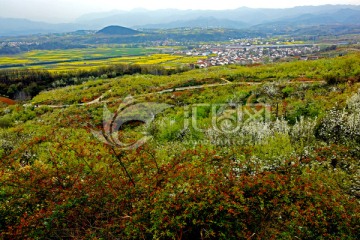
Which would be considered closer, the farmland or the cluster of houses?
the cluster of houses

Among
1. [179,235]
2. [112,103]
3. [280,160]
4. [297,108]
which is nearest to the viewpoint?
[179,235]

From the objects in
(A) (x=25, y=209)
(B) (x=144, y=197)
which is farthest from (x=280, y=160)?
(A) (x=25, y=209)

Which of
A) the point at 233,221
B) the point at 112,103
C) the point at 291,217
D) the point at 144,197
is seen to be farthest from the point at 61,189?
the point at 112,103

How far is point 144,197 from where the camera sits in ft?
16.5

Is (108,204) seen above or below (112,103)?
above

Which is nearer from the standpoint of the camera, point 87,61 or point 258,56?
point 258,56

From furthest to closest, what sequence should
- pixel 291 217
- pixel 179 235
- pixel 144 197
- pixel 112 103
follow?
pixel 112 103 < pixel 144 197 < pixel 291 217 < pixel 179 235

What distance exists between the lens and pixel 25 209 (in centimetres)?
528

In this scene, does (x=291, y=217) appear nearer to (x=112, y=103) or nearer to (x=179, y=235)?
(x=179, y=235)

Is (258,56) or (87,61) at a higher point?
(258,56)

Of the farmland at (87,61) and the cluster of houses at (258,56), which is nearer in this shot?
the cluster of houses at (258,56)

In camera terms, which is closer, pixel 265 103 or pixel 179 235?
pixel 179 235

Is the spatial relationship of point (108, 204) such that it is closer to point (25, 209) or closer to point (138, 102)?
point (25, 209)

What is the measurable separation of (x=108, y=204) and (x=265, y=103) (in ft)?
49.1
